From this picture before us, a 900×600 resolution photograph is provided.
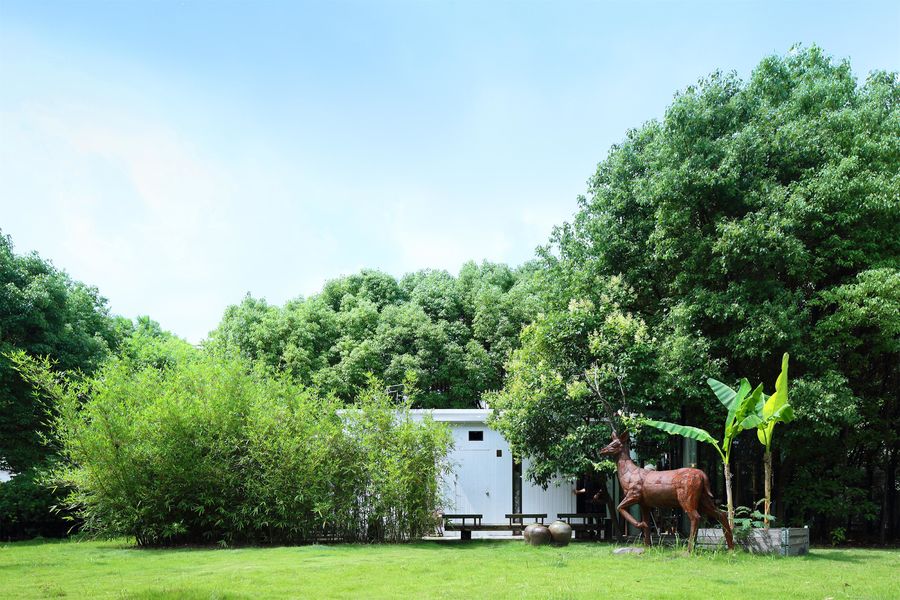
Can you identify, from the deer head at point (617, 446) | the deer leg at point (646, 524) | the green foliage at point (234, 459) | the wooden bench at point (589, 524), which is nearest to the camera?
the deer leg at point (646, 524)

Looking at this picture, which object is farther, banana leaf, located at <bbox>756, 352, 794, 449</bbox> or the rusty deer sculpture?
banana leaf, located at <bbox>756, 352, 794, 449</bbox>

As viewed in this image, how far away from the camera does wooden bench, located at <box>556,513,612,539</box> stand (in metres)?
13.7

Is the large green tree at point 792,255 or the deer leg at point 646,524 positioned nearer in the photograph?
the deer leg at point 646,524

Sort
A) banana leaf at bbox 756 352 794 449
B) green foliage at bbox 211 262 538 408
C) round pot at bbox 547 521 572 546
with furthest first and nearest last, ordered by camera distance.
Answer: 1. green foliage at bbox 211 262 538 408
2. round pot at bbox 547 521 572 546
3. banana leaf at bbox 756 352 794 449

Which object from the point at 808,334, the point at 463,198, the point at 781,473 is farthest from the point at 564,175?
the point at 781,473

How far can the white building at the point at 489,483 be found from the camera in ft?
48.9

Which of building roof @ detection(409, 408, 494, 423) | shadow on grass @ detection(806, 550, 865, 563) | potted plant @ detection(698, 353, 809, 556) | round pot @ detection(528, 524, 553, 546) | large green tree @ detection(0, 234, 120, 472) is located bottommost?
shadow on grass @ detection(806, 550, 865, 563)

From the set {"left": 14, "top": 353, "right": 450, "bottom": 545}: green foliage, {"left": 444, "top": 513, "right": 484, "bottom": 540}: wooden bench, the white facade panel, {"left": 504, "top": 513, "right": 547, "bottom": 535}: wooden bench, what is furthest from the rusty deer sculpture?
the white facade panel

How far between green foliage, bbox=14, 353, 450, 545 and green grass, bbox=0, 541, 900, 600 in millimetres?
855

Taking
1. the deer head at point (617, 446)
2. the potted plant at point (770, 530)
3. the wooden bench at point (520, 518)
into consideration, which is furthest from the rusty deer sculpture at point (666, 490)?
the wooden bench at point (520, 518)

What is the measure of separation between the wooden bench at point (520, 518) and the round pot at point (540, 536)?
1326 mm

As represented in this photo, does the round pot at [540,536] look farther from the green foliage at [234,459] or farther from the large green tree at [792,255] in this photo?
the large green tree at [792,255]

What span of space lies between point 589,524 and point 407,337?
1550cm

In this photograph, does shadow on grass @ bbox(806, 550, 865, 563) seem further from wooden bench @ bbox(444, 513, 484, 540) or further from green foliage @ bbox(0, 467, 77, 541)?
green foliage @ bbox(0, 467, 77, 541)
